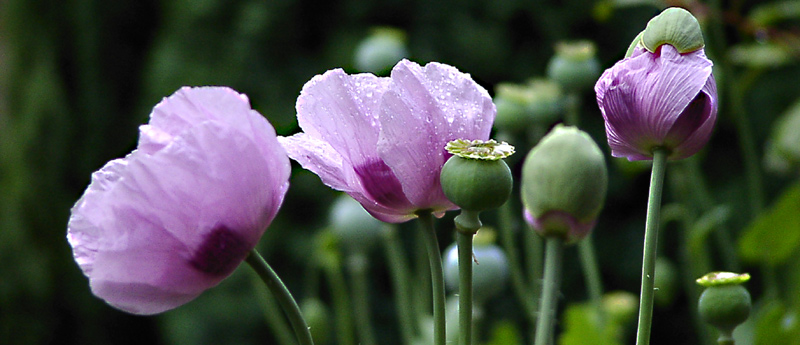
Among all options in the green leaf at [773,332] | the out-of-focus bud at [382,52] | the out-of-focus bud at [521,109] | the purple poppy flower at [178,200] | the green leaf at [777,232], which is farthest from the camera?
the out-of-focus bud at [382,52]

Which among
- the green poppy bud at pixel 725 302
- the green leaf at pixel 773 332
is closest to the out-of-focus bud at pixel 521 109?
the green leaf at pixel 773 332

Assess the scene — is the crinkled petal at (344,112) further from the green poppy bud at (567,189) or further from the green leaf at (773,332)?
the green leaf at (773,332)

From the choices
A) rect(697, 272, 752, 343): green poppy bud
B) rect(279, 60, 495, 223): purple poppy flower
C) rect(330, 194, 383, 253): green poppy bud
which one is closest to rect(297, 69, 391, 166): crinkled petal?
rect(279, 60, 495, 223): purple poppy flower

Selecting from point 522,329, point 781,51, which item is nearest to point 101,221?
point 781,51

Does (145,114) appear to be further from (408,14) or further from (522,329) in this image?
(522,329)

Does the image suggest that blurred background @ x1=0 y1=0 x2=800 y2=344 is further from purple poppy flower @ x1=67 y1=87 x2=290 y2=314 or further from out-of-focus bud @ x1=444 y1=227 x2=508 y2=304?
purple poppy flower @ x1=67 y1=87 x2=290 y2=314
